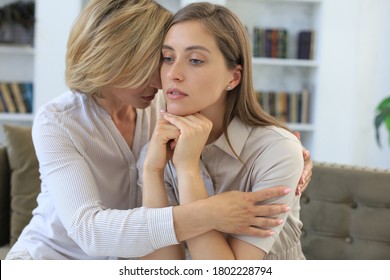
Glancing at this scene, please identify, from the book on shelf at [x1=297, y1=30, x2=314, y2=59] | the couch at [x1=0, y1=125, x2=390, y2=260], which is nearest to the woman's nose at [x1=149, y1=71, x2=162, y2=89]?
the couch at [x1=0, y1=125, x2=390, y2=260]

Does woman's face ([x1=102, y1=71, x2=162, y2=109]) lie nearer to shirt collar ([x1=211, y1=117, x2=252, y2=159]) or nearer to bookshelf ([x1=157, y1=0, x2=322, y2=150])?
shirt collar ([x1=211, y1=117, x2=252, y2=159])

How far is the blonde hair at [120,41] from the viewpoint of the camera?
5.19ft

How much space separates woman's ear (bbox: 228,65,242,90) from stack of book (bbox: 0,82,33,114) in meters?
3.49

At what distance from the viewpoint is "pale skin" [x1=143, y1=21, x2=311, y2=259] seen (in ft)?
4.76

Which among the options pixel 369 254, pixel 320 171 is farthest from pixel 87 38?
pixel 369 254

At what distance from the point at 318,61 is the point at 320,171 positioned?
2.89 meters

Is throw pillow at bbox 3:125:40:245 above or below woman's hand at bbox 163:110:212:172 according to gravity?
below

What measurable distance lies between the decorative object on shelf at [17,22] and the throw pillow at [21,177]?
2.54 m

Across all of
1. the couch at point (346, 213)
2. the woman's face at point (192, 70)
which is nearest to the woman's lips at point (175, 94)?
the woman's face at point (192, 70)

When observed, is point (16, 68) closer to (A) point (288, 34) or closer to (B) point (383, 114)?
(A) point (288, 34)

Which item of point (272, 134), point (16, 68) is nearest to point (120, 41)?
point (272, 134)

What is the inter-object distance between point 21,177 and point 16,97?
2.62 meters
